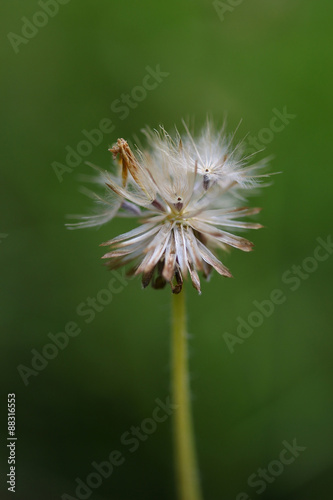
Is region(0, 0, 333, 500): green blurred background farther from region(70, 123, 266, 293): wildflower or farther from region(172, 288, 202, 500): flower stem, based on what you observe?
region(70, 123, 266, 293): wildflower

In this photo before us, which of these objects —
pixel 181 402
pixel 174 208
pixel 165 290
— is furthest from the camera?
pixel 165 290

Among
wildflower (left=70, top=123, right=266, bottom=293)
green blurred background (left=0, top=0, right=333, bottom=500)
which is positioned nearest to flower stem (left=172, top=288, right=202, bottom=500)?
wildflower (left=70, top=123, right=266, bottom=293)

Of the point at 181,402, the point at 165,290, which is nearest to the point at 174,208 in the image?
the point at 181,402

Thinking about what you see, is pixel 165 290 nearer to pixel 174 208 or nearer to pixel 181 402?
pixel 181 402

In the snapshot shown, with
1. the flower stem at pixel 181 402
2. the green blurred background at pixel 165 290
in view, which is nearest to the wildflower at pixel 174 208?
the flower stem at pixel 181 402

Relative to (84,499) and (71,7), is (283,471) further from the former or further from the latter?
(71,7)
